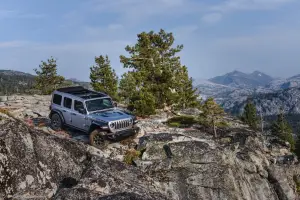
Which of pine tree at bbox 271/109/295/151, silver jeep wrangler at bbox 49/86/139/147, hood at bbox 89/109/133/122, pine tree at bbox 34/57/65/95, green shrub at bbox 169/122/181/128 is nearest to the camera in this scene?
silver jeep wrangler at bbox 49/86/139/147

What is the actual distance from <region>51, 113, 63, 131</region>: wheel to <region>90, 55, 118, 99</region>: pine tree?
2038 centimetres

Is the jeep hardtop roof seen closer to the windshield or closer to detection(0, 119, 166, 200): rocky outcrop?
the windshield

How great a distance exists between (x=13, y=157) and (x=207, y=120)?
19.1 metres

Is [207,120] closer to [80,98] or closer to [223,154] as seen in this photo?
[223,154]

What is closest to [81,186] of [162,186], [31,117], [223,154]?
[162,186]

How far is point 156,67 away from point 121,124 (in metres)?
24.0

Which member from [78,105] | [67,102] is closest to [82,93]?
[67,102]

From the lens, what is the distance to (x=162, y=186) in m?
14.1

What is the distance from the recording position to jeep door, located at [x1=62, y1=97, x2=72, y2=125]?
1945 centimetres

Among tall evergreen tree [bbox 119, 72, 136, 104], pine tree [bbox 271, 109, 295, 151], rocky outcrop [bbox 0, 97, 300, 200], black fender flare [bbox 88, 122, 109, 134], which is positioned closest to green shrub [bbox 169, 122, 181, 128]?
rocky outcrop [bbox 0, 97, 300, 200]

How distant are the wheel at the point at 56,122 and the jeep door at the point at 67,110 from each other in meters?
0.57

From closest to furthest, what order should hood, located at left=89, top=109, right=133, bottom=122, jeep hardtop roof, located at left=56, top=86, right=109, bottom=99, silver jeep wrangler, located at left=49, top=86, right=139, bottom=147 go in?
silver jeep wrangler, located at left=49, top=86, right=139, bottom=147
hood, located at left=89, top=109, right=133, bottom=122
jeep hardtop roof, located at left=56, top=86, right=109, bottom=99

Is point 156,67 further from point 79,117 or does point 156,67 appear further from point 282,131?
point 282,131

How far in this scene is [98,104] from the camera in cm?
1934
